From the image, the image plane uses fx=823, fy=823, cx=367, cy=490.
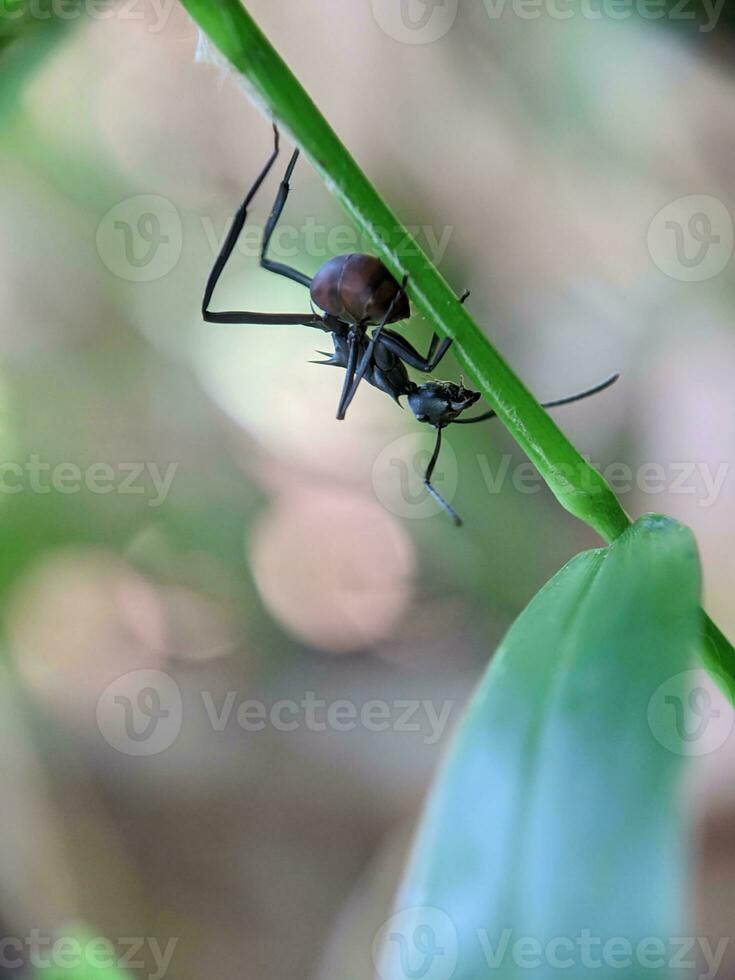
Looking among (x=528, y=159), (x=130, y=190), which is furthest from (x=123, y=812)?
(x=528, y=159)

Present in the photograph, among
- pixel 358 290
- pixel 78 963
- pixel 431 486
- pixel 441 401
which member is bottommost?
pixel 78 963

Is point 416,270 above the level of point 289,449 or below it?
above

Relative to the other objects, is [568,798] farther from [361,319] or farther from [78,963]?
[78,963]

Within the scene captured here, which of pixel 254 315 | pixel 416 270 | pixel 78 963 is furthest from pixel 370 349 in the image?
pixel 78 963

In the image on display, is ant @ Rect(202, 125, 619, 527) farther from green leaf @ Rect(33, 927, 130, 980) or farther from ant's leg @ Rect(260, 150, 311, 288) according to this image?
green leaf @ Rect(33, 927, 130, 980)

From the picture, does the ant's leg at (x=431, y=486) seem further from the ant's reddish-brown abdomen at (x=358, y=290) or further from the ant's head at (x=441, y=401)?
the ant's reddish-brown abdomen at (x=358, y=290)

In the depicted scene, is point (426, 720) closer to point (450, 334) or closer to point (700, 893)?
point (700, 893)
